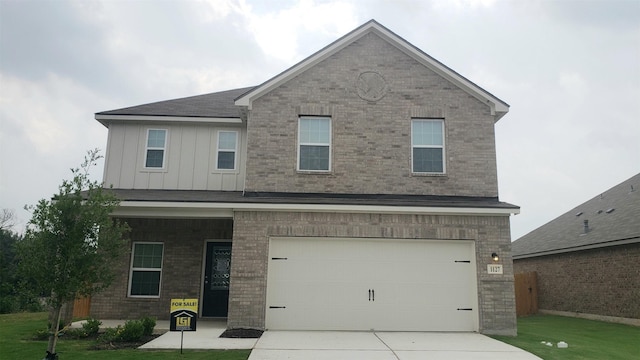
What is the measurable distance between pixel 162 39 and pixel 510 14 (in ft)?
46.1

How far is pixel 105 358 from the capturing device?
8258 mm

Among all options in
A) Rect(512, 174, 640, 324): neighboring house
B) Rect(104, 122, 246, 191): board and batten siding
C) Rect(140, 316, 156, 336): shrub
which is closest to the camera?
Rect(140, 316, 156, 336): shrub

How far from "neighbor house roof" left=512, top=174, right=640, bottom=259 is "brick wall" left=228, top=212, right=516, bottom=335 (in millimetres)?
6659

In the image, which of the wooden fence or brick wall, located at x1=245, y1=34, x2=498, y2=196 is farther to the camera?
the wooden fence

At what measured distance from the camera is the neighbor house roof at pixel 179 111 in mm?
14539

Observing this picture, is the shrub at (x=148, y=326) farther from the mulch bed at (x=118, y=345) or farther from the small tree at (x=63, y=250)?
the small tree at (x=63, y=250)

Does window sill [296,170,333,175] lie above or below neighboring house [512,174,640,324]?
above

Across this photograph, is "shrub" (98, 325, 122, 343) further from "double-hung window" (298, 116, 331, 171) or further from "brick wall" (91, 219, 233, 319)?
"double-hung window" (298, 116, 331, 171)

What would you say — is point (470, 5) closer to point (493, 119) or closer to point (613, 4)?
point (613, 4)

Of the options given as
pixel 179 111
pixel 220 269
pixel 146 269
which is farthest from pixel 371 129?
pixel 146 269

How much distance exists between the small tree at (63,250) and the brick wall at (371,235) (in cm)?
378

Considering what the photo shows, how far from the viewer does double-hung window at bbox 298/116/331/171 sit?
42.4 feet

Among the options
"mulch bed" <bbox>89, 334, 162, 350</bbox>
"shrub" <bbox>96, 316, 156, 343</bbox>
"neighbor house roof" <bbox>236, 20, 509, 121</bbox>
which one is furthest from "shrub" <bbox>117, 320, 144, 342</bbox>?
"neighbor house roof" <bbox>236, 20, 509, 121</bbox>

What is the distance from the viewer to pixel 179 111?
49.1 feet
